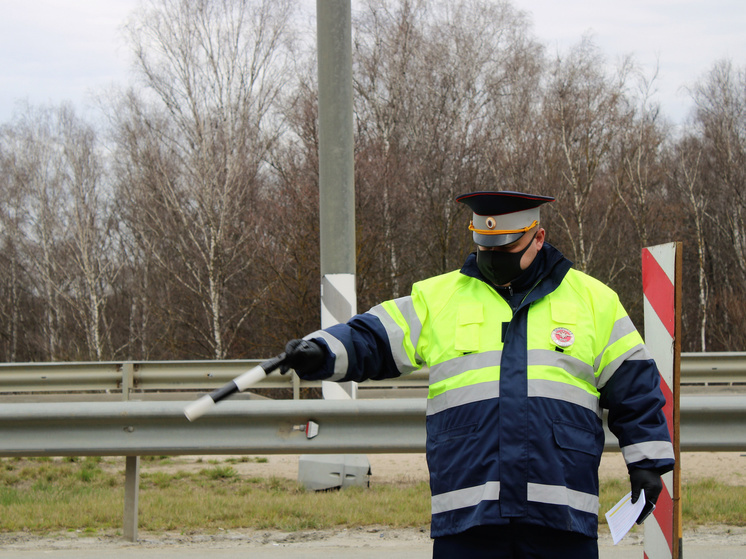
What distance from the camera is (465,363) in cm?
271

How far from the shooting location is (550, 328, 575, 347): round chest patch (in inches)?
105

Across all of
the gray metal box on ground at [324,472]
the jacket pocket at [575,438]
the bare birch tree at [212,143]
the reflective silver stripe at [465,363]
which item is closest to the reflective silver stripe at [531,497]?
the jacket pocket at [575,438]

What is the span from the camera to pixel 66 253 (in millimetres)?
32281

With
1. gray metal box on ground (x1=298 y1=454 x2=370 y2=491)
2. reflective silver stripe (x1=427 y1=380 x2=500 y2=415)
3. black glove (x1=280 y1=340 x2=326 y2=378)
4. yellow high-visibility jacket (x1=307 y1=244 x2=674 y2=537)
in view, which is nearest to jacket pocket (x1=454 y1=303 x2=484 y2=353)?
yellow high-visibility jacket (x1=307 y1=244 x2=674 y2=537)

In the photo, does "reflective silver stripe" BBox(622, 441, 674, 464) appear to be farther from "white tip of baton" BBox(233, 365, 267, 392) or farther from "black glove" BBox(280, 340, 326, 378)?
"white tip of baton" BBox(233, 365, 267, 392)

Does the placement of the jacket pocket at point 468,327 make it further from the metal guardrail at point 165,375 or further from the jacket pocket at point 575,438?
Result: the metal guardrail at point 165,375

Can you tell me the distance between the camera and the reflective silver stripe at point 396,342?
2.92m

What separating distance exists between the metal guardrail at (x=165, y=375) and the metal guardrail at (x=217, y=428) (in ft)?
25.0

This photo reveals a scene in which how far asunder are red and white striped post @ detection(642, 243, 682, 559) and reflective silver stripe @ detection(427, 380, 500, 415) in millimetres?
1592

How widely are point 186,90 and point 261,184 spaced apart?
377 cm

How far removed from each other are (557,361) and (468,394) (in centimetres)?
31

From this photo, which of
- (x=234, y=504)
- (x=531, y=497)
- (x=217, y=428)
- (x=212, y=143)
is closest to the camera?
(x=531, y=497)

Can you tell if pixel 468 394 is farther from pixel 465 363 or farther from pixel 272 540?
pixel 272 540

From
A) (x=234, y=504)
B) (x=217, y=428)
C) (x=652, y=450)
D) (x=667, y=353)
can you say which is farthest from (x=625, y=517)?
(x=234, y=504)
